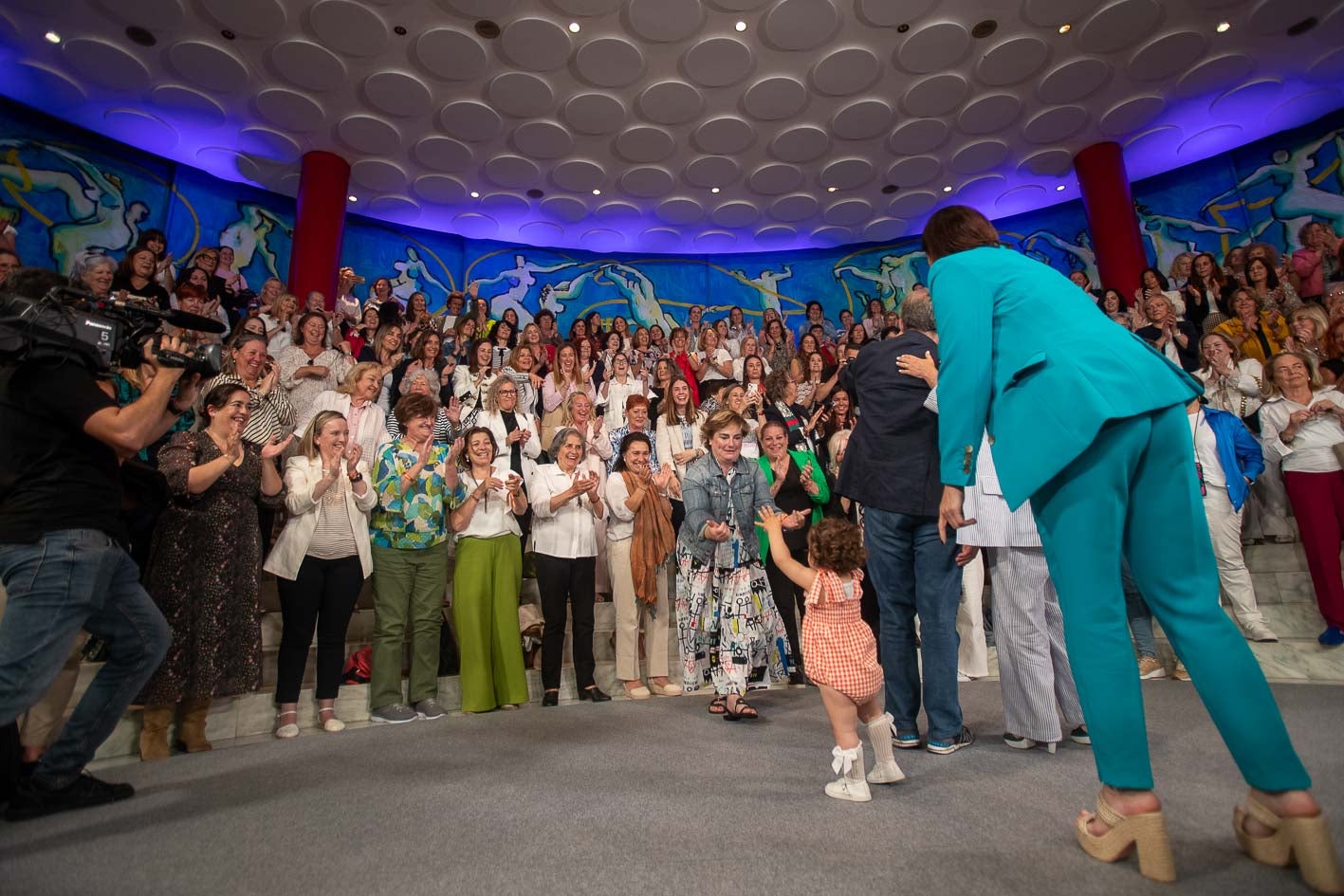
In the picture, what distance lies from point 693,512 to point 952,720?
5.33 feet

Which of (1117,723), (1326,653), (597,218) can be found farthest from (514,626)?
(597,218)

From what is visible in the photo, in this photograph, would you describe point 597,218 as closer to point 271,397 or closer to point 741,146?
point 741,146

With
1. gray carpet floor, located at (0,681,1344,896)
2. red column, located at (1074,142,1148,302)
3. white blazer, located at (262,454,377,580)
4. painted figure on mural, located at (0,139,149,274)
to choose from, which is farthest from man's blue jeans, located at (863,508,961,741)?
painted figure on mural, located at (0,139,149,274)

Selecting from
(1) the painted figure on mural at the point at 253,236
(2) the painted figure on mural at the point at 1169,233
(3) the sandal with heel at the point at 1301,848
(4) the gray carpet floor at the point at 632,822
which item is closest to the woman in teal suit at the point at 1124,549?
(3) the sandal with heel at the point at 1301,848

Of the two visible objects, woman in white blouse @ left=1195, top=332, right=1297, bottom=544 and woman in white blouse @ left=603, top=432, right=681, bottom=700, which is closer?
woman in white blouse @ left=603, top=432, right=681, bottom=700

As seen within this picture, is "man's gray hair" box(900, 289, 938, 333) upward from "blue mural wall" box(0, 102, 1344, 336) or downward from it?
downward

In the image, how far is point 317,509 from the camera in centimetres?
383

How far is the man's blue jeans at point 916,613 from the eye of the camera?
268cm

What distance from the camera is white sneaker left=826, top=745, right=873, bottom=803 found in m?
2.14

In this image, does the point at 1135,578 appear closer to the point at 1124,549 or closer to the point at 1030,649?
the point at 1124,549

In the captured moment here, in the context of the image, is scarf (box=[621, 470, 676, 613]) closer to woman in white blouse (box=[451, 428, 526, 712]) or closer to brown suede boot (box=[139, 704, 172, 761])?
woman in white blouse (box=[451, 428, 526, 712])

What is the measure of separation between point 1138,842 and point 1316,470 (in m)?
4.65

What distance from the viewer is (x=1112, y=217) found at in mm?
10367

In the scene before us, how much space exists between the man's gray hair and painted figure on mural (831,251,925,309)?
36.4ft
